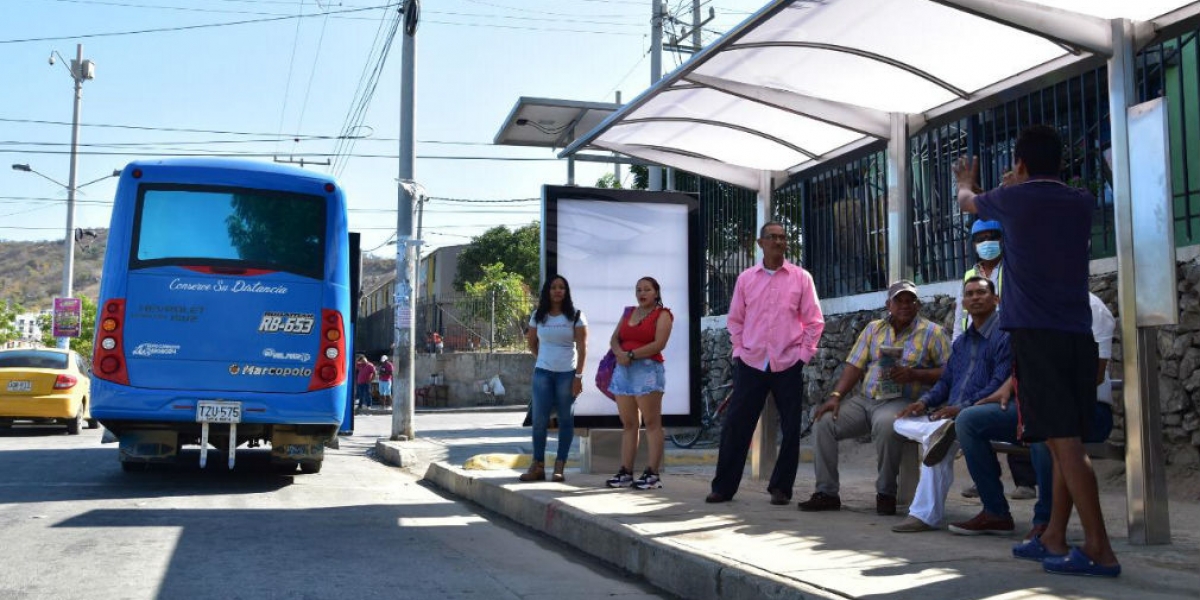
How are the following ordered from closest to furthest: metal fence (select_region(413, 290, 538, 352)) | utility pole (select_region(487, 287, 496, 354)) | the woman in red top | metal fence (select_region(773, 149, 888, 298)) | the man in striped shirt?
the man in striped shirt < the woman in red top < metal fence (select_region(773, 149, 888, 298)) < utility pole (select_region(487, 287, 496, 354)) < metal fence (select_region(413, 290, 538, 352))

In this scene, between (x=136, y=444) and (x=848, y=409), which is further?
(x=136, y=444)

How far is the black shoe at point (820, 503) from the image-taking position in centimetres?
695

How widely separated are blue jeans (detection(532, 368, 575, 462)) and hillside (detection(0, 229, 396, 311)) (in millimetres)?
150805

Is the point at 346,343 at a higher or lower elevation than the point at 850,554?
higher

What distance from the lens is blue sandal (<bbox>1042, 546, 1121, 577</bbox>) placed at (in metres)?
4.39

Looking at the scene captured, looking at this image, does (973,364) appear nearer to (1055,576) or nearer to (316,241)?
(1055,576)

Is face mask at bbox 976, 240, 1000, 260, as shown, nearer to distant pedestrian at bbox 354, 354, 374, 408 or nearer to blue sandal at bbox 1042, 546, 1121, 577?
blue sandal at bbox 1042, 546, 1121, 577

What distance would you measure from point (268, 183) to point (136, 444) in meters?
2.70

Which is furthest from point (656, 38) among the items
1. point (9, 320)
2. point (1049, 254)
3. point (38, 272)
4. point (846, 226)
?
point (38, 272)

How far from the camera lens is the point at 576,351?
9.36 meters

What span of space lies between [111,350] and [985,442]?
7380mm

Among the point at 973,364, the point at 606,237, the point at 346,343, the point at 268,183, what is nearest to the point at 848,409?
the point at 973,364

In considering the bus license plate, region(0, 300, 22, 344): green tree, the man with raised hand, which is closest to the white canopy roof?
the man with raised hand

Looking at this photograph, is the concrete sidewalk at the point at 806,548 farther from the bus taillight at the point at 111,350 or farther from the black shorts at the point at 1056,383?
the bus taillight at the point at 111,350
